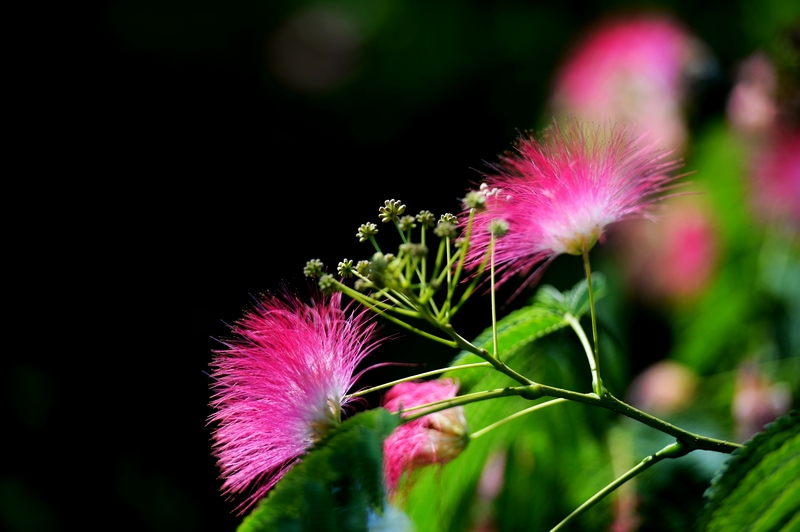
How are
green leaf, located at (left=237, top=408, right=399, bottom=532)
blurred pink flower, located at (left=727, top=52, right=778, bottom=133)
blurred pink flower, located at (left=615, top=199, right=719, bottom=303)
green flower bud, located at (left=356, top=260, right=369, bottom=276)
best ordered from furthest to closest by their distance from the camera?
blurred pink flower, located at (left=615, top=199, right=719, bottom=303) → blurred pink flower, located at (left=727, top=52, right=778, bottom=133) → green flower bud, located at (left=356, top=260, right=369, bottom=276) → green leaf, located at (left=237, top=408, right=399, bottom=532)

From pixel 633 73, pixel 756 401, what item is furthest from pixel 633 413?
pixel 633 73

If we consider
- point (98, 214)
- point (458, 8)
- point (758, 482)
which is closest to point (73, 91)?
point (98, 214)

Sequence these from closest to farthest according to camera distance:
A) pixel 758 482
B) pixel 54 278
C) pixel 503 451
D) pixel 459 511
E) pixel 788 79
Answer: pixel 758 482
pixel 459 511
pixel 503 451
pixel 788 79
pixel 54 278

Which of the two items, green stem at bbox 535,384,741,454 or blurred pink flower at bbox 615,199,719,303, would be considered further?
blurred pink flower at bbox 615,199,719,303

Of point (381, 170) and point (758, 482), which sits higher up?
point (381, 170)

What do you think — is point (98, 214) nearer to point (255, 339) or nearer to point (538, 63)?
point (538, 63)

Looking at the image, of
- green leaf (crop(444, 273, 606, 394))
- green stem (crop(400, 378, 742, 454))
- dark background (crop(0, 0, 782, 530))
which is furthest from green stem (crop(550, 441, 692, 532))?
dark background (crop(0, 0, 782, 530))

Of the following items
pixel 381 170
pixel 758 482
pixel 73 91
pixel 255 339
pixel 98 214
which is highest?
pixel 73 91

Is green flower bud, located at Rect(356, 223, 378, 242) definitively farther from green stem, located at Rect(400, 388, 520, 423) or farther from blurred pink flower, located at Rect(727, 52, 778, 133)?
blurred pink flower, located at Rect(727, 52, 778, 133)
